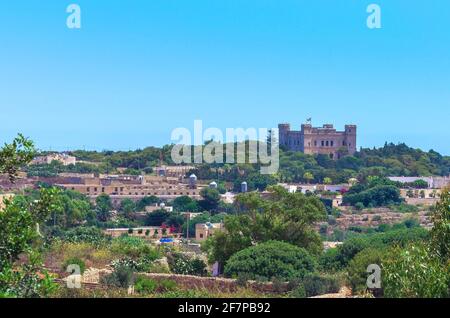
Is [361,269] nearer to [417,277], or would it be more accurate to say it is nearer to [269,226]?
[417,277]

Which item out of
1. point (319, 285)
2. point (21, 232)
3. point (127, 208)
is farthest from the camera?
point (127, 208)

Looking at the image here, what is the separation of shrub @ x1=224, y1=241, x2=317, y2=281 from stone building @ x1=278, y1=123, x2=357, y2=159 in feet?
224

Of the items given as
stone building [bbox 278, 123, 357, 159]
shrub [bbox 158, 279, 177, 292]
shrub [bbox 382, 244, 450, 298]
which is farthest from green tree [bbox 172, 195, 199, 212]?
shrub [bbox 382, 244, 450, 298]

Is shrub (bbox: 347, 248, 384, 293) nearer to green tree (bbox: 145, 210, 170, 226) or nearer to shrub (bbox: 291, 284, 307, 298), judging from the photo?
shrub (bbox: 291, 284, 307, 298)

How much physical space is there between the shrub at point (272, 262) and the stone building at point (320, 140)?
68.1 metres

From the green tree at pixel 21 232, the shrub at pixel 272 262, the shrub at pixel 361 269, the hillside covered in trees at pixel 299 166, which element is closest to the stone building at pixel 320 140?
the hillside covered in trees at pixel 299 166

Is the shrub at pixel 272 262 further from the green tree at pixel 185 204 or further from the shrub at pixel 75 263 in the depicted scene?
the green tree at pixel 185 204

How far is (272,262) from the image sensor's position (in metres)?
16.0

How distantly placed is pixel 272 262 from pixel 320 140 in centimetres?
7117

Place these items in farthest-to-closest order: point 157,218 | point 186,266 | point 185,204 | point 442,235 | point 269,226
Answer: point 185,204, point 157,218, point 269,226, point 186,266, point 442,235

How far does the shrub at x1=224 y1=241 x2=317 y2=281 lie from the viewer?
52.3 feet

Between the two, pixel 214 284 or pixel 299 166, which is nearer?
pixel 214 284

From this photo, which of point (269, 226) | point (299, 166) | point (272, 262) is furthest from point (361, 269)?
point (299, 166)
